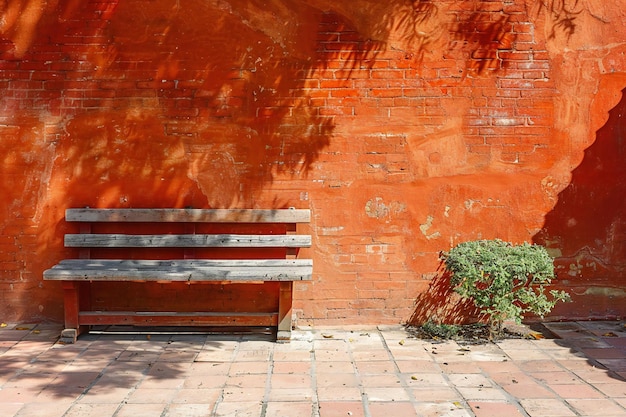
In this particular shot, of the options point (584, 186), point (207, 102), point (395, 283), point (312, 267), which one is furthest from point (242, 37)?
point (584, 186)

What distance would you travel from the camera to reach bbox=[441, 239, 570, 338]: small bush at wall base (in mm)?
5109

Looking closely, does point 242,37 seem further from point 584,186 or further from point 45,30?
point 584,186

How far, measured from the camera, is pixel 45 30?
5617mm

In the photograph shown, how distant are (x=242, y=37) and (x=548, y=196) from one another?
328 centimetres

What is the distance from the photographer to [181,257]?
572 cm

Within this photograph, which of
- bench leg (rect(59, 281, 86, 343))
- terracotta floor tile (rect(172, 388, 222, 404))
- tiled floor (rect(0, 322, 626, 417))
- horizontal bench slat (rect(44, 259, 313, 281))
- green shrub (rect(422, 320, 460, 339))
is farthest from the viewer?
green shrub (rect(422, 320, 460, 339))

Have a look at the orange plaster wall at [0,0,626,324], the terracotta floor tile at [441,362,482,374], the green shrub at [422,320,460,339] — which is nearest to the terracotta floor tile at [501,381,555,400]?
the terracotta floor tile at [441,362,482,374]

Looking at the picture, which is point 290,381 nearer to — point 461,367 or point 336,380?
point 336,380

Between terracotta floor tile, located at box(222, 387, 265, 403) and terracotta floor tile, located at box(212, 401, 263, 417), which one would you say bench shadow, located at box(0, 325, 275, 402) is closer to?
terracotta floor tile, located at box(222, 387, 265, 403)

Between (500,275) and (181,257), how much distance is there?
9.52 ft

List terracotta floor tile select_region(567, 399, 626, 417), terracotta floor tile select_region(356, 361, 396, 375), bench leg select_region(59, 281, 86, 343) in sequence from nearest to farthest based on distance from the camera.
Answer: terracotta floor tile select_region(567, 399, 626, 417), terracotta floor tile select_region(356, 361, 396, 375), bench leg select_region(59, 281, 86, 343)

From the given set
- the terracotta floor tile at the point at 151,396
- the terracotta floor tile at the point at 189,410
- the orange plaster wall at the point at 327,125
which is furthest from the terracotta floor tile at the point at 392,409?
the orange plaster wall at the point at 327,125

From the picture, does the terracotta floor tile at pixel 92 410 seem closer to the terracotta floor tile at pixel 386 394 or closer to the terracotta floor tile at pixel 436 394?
the terracotta floor tile at pixel 386 394

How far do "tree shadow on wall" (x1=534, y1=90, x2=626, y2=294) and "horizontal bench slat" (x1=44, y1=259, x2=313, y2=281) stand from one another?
95.9 inches
